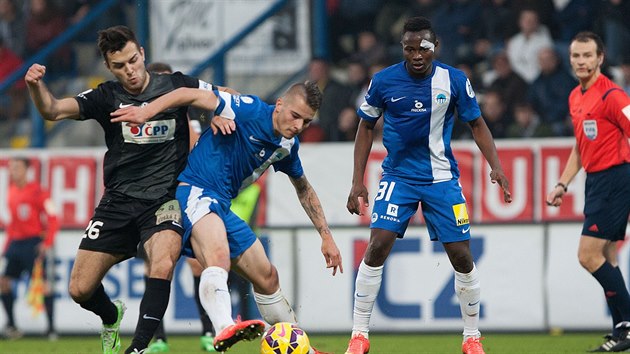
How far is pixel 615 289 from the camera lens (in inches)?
371

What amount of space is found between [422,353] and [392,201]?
6.63 feet

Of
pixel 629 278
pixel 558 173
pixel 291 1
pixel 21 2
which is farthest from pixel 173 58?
pixel 629 278

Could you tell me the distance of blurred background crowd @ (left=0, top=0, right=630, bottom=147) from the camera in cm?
1354

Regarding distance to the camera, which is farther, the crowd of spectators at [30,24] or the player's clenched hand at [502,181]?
the crowd of spectators at [30,24]

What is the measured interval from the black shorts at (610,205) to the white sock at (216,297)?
3.81 meters

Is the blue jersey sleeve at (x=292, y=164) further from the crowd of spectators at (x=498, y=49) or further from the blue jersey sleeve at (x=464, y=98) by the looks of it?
the crowd of spectators at (x=498, y=49)

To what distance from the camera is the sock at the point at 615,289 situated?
9398 mm

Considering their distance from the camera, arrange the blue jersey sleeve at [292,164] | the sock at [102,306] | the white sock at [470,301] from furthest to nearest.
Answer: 1. the white sock at [470,301]
2. the sock at [102,306]
3. the blue jersey sleeve at [292,164]

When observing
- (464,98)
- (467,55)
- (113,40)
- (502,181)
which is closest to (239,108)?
(113,40)

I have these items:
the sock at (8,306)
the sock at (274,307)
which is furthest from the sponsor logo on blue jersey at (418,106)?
the sock at (8,306)

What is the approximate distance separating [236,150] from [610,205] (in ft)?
11.7

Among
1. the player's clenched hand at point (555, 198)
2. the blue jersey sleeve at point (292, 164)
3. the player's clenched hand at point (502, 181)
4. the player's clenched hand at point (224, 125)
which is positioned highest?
the player's clenched hand at point (224, 125)

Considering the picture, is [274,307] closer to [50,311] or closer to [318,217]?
[318,217]

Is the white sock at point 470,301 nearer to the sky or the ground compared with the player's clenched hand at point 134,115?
nearer to the ground
